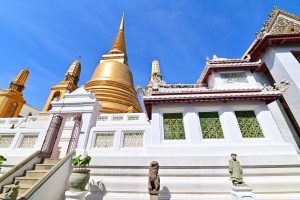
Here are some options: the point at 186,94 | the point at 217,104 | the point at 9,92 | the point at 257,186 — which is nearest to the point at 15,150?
the point at 186,94

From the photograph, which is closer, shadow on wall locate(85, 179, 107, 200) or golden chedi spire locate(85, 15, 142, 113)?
shadow on wall locate(85, 179, 107, 200)

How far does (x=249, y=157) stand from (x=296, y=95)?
18.4 feet

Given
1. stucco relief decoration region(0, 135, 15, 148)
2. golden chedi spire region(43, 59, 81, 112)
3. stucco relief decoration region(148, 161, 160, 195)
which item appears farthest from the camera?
golden chedi spire region(43, 59, 81, 112)

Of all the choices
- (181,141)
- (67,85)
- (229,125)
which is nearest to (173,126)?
(181,141)

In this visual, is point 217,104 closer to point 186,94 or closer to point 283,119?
point 186,94

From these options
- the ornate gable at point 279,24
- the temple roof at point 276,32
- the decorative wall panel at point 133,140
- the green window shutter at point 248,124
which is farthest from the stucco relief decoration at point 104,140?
the ornate gable at point 279,24

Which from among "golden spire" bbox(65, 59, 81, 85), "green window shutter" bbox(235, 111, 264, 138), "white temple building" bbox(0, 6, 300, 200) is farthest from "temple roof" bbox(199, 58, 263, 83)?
"golden spire" bbox(65, 59, 81, 85)

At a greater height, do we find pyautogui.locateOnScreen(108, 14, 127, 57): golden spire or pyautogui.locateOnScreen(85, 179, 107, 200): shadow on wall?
pyautogui.locateOnScreen(108, 14, 127, 57): golden spire

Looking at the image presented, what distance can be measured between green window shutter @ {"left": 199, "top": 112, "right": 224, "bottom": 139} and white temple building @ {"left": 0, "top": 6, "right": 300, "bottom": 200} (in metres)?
0.05

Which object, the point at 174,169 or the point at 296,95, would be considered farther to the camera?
the point at 296,95

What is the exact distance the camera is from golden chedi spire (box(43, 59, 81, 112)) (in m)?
21.1

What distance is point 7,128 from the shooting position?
9.73 metres

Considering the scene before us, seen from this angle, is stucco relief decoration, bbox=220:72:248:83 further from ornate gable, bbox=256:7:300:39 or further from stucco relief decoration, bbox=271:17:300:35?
stucco relief decoration, bbox=271:17:300:35

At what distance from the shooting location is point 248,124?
8508 mm
